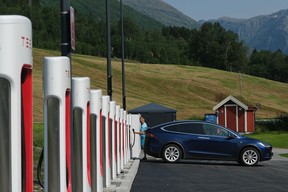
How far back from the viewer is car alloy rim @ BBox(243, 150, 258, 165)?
75.9 feet

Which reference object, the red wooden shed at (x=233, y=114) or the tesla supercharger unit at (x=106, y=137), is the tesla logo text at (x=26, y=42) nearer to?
the tesla supercharger unit at (x=106, y=137)

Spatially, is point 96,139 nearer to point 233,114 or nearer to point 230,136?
point 230,136

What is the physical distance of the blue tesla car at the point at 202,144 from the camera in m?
23.2

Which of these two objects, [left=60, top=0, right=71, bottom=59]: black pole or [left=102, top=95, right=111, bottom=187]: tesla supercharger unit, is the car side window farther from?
[left=60, top=0, right=71, bottom=59]: black pole

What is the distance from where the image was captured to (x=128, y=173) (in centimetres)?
1819

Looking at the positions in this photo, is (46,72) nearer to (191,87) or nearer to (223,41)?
(191,87)

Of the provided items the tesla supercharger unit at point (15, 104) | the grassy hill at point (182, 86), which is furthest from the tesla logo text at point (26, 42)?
the grassy hill at point (182, 86)

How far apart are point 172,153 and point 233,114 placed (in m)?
45.1

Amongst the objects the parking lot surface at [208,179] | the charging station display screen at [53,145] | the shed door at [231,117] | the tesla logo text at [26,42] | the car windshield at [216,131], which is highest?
the tesla logo text at [26,42]

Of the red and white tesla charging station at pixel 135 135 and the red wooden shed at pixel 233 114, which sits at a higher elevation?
the red and white tesla charging station at pixel 135 135

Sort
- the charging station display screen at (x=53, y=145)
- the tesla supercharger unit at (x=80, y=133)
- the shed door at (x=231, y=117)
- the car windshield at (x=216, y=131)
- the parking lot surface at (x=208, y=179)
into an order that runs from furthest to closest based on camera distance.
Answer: the shed door at (x=231, y=117) < the car windshield at (x=216, y=131) < the parking lot surface at (x=208, y=179) < the tesla supercharger unit at (x=80, y=133) < the charging station display screen at (x=53, y=145)

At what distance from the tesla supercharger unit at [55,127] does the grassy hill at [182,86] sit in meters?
75.7

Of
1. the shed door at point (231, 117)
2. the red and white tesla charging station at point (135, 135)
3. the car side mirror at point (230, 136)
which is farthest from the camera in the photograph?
the shed door at point (231, 117)

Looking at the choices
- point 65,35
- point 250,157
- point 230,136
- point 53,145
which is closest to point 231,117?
point 230,136
